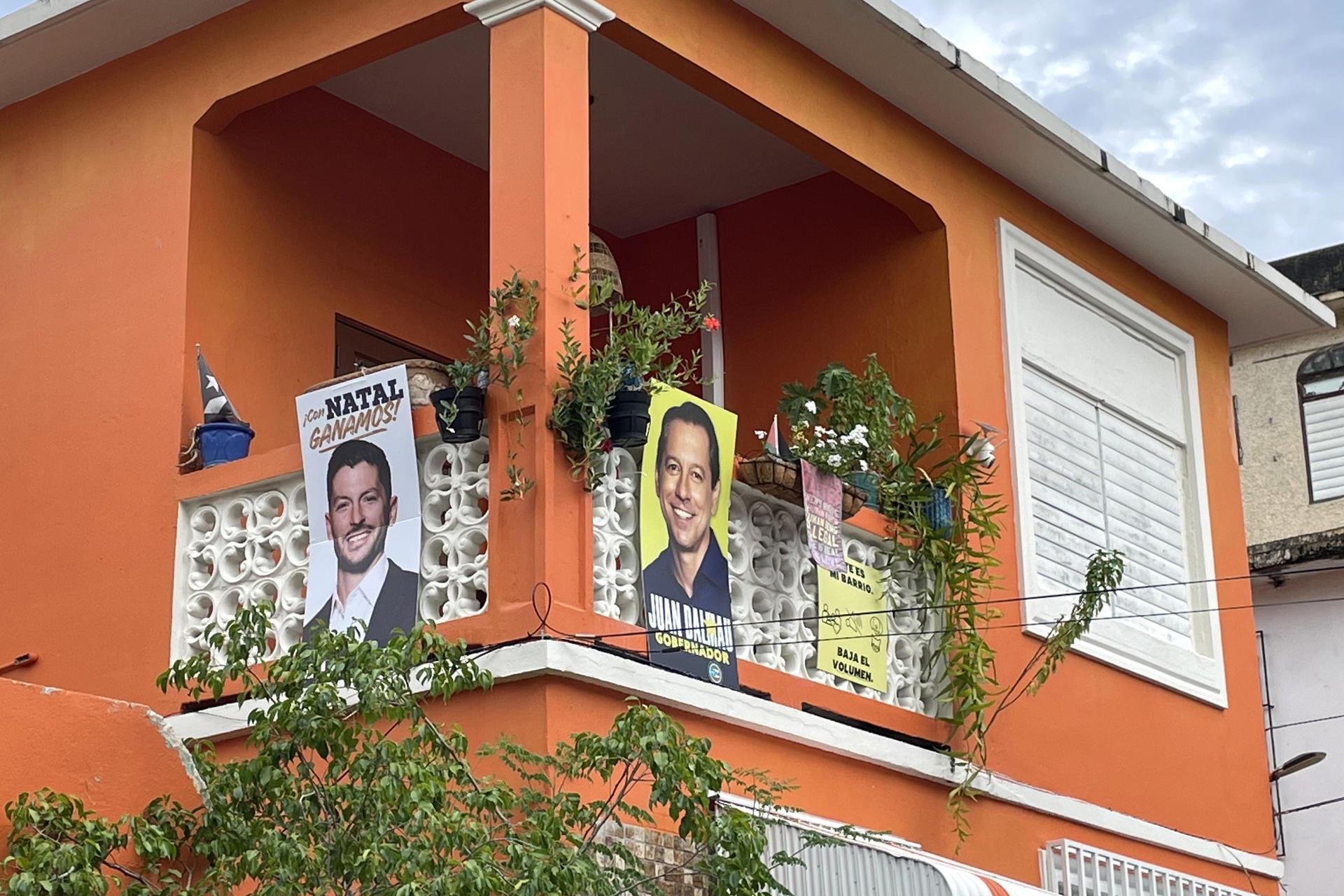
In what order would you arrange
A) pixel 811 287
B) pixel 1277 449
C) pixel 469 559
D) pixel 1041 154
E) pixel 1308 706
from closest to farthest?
pixel 469 559
pixel 1041 154
pixel 811 287
pixel 1308 706
pixel 1277 449

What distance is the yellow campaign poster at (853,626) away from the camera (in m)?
9.56

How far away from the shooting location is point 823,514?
957 cm

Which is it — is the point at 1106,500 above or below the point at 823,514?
above

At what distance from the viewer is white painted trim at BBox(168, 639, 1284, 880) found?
7961mm

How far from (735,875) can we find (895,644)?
3.04m

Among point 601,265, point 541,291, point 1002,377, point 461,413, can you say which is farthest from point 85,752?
point 1002,377

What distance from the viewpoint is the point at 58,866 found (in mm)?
6883

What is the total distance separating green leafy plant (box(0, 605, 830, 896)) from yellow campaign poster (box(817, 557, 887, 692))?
2.04m

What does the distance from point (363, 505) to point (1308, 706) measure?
10.4 metres

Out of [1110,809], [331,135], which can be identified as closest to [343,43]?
[331,135]

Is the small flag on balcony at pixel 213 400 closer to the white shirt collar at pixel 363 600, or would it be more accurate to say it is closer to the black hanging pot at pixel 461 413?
the white shirt collar at pixel 363 600

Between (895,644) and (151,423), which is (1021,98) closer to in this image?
(895,644)

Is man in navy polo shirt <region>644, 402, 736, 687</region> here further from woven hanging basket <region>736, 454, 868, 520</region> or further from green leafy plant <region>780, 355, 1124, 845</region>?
green leafy plant <region>780, 355, 1124, 845</region>

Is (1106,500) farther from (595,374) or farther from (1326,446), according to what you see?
(1326,446)
